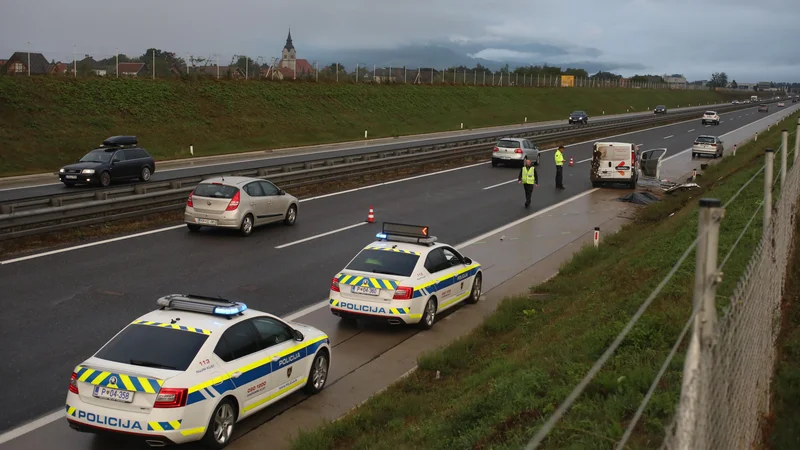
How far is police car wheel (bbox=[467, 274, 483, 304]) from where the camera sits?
51.7 ft

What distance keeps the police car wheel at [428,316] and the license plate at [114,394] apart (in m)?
6.43

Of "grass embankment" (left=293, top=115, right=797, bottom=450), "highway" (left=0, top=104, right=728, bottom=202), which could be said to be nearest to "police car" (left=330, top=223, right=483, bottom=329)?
"grass embankment" (left=293, top=115, right=797, bottom=450)

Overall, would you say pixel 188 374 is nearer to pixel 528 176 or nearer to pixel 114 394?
pixel 114 394

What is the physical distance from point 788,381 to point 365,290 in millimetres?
7048

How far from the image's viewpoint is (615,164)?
34.2 metres

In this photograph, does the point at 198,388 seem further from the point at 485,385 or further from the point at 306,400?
the point at 485,385

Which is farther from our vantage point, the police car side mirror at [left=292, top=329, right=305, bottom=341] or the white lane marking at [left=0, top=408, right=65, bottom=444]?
the police car side mirror at [left=292, top=329, right=305, bottom=341]

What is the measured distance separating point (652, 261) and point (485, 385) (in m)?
5.00

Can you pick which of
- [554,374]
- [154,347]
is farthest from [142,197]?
[554,374]

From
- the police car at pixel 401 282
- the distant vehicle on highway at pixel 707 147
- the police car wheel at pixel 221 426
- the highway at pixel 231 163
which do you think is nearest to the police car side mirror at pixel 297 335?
the police car wheel at pixel 221 426

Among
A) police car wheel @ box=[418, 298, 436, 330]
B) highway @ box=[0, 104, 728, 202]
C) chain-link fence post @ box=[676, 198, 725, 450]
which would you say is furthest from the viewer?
highway @ box=[0, 104, 728, 202]

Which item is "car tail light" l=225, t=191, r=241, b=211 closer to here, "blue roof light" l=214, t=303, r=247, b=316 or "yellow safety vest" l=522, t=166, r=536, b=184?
"yellow safety vest" l=522, t=166, r=536, b=184

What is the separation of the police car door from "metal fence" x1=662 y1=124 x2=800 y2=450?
5.42m

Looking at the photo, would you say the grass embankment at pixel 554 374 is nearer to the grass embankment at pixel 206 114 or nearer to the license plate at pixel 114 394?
the license plate at pixel 114 394
